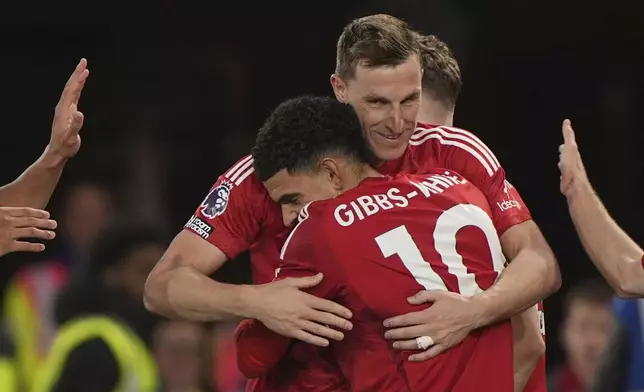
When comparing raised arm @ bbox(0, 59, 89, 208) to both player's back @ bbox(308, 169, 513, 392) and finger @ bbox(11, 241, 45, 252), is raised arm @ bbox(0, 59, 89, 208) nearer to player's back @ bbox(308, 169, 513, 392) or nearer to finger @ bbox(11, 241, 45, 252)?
finger @ bbox(11, 241, 45, 252)

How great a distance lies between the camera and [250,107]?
1005 centimetres

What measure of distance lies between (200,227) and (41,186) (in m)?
0.92

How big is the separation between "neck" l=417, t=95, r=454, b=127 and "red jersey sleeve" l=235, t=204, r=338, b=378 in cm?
104

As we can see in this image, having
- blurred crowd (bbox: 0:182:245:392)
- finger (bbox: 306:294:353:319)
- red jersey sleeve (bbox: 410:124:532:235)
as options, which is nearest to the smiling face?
red jersey sleeve (bbox: 410:124:532:235)

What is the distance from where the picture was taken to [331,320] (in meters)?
3.51

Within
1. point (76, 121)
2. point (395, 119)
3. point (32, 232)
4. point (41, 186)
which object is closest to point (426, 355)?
point (395, 119)

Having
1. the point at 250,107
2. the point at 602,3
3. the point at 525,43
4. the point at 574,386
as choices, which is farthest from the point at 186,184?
the point at 574,386

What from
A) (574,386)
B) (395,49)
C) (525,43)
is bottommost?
(574,386)

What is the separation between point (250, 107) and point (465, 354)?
260 inches

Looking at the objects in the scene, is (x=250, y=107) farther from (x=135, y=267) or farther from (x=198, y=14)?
(x=135, y=267)

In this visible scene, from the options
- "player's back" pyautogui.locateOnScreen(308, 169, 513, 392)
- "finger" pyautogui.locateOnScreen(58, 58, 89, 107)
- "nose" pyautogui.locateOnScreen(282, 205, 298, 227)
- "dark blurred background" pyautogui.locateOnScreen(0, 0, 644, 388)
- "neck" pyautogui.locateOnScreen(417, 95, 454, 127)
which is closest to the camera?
"player's back" pyautogui.locateOnScreen(308, 169, 513, 392)

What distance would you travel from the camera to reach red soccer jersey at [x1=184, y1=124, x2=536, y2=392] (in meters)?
3.94

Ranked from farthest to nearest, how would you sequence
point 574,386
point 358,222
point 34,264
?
1. point 34,264
2. point 574,386
3. point 358,222

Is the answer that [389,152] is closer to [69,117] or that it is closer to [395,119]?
[395,119]
